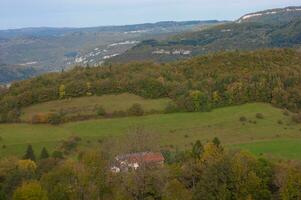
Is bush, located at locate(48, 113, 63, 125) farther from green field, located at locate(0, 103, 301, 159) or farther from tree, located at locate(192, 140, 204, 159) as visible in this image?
tree, located at locate(192, 140, 204, 159)

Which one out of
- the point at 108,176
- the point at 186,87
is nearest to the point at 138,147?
the point at 108,176

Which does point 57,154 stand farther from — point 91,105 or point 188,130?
point 91,105

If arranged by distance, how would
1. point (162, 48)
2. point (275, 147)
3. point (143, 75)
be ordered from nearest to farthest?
point (275, 147) → point (143, 75) → point (162, 48)

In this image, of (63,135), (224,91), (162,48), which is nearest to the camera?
(63,135)

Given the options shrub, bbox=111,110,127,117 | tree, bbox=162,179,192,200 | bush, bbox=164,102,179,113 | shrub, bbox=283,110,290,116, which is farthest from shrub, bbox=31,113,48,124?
tree, bbox=162,179,192,200

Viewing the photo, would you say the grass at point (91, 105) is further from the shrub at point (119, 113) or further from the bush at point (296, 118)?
the bush at point (296, 118)

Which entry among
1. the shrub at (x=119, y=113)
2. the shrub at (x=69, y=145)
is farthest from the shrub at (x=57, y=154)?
the shrub at (x=119, y=113)

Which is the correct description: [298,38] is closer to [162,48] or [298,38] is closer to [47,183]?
[162,48]
